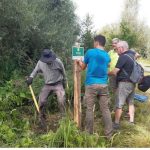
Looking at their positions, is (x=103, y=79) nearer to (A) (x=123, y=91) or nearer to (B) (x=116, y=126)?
(A) (x=123, y=91)

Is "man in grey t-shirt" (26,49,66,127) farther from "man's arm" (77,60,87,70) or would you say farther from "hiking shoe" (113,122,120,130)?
"hiking shoe" (113,122,120,130)

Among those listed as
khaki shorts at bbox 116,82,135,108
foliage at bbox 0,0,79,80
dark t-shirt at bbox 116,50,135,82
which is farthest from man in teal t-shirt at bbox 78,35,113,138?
foliage at bbox 0,0,79,80

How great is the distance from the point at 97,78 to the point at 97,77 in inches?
0.9

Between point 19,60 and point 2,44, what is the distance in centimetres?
84

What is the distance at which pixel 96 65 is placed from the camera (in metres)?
9.07

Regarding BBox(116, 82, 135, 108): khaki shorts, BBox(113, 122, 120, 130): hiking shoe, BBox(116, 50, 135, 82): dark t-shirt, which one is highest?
BBox(116, 50, 135, 82): dark t-shirt

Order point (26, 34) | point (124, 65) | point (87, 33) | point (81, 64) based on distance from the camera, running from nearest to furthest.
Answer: point (81, 64), point (124, 65), point (26, 34), point (87, 33)

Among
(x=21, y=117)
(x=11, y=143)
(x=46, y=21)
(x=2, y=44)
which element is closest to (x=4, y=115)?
(x=21, y=117)

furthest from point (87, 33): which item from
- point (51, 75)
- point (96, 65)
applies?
point (96, 65)

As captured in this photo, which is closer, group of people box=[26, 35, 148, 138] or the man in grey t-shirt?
group of people box=[26, 35, 148, 138]

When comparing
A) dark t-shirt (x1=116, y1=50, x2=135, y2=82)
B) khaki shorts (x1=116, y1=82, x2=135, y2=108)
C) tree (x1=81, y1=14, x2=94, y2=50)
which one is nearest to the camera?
dark t-shirt (x1=116, y1=50, x2=135, y2=82)

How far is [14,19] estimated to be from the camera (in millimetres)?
12414

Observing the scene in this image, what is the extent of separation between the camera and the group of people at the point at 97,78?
914 cm

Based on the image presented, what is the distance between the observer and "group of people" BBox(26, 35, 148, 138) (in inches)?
360
